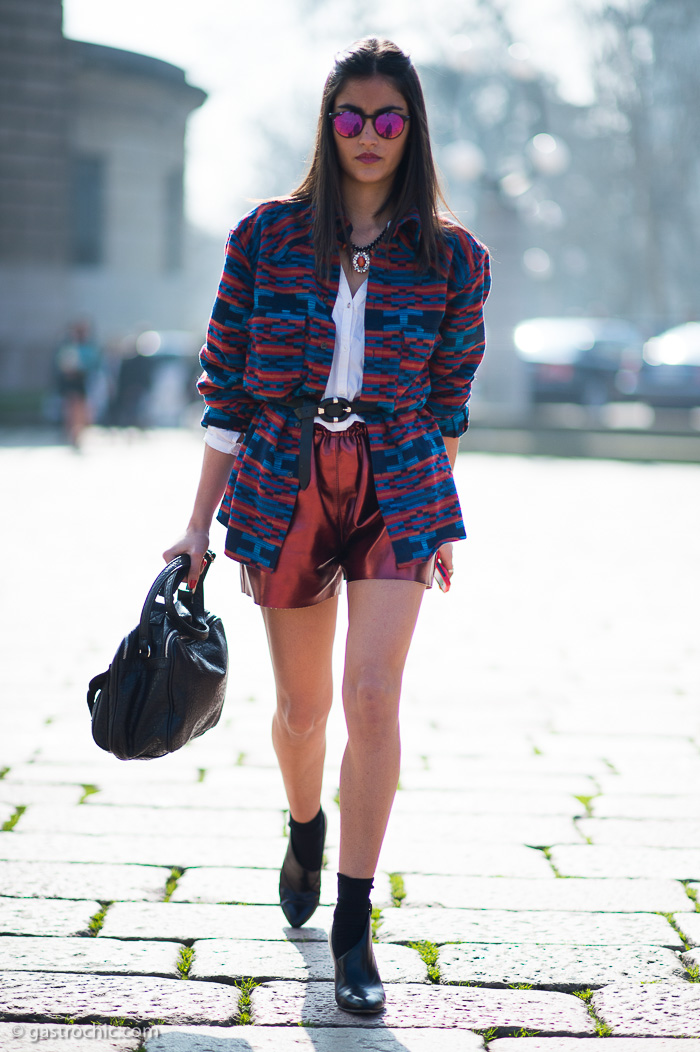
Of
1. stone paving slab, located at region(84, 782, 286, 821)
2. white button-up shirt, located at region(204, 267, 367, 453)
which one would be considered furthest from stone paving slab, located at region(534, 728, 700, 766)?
white button-up shirt, located at region(204, 267, 367, 453)

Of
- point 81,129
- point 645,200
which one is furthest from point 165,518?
point 645,200

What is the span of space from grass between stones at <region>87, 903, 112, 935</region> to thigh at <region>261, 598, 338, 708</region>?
0.70 m

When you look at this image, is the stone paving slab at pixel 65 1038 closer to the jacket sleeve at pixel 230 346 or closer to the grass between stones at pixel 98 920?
the grass between stones at pixel 98 920

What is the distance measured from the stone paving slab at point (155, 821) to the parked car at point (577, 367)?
20075 millimetres

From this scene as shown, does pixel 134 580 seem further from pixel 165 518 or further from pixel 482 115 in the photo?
pixel 482 115

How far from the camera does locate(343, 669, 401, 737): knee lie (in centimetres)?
261

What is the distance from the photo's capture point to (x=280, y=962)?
109 inches

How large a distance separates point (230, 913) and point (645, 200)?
44.5 meters

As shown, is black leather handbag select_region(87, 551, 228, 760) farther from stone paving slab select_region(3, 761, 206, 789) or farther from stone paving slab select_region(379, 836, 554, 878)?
stone paving slab select_region(3, 761, 206, 789)

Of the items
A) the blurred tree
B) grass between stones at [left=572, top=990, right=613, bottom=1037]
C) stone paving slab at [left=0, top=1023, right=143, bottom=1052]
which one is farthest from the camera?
the blurred tree

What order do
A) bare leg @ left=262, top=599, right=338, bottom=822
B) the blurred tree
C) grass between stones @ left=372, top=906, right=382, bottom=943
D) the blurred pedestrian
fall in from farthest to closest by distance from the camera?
the blurred tree → the blurred pedestrian → grass between stones @ left=372, top=906, right=382, bottom=943 → bare leg @ left=262, top=599, right=338, bottom=822

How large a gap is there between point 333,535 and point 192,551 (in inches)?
13.6

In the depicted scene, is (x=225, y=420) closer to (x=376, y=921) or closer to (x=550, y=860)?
(x=376, y=921)

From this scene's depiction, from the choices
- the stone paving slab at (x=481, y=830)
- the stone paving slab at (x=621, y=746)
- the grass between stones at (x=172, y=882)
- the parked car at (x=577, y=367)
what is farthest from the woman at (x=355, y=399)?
the parked car at (x=577, y=367)
